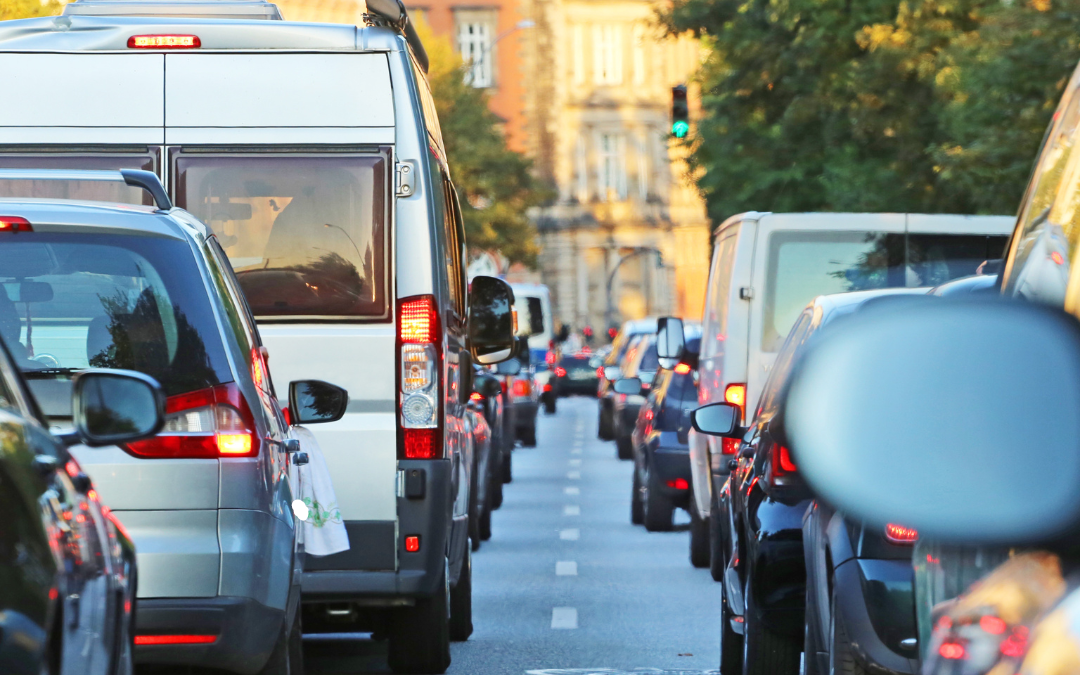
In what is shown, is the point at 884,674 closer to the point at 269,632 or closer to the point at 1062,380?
the point at 269,632

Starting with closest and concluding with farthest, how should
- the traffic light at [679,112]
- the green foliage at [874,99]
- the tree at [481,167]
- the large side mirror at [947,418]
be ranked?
the large side mirror at [947,418]
the green foliage at [874,99]
the traffic light at [679,112]
the tree at [481,167]

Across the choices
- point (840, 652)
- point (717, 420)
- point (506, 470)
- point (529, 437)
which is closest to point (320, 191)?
point (717, 420)

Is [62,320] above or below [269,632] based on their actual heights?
Result: above

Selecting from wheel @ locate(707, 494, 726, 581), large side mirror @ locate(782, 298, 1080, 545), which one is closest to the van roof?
wheel @ locate(707, 494, 726, 581)

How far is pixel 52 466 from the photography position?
3.72 meters

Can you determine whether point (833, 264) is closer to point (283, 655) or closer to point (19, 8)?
point (283, 655)


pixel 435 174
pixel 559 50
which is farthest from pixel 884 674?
pixel 559 50

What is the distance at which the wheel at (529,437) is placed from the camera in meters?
29.6

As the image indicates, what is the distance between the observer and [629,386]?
1841 cm

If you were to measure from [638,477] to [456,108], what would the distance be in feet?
129

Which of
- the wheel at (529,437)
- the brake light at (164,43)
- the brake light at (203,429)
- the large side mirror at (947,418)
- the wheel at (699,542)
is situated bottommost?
the wheel at (529,437)

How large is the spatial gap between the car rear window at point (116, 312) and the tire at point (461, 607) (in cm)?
412

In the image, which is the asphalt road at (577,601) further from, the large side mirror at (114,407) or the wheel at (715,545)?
the large side mirror at (114,407)

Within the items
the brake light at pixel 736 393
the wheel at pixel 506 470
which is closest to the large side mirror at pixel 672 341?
the brake light at pixel 736 393
